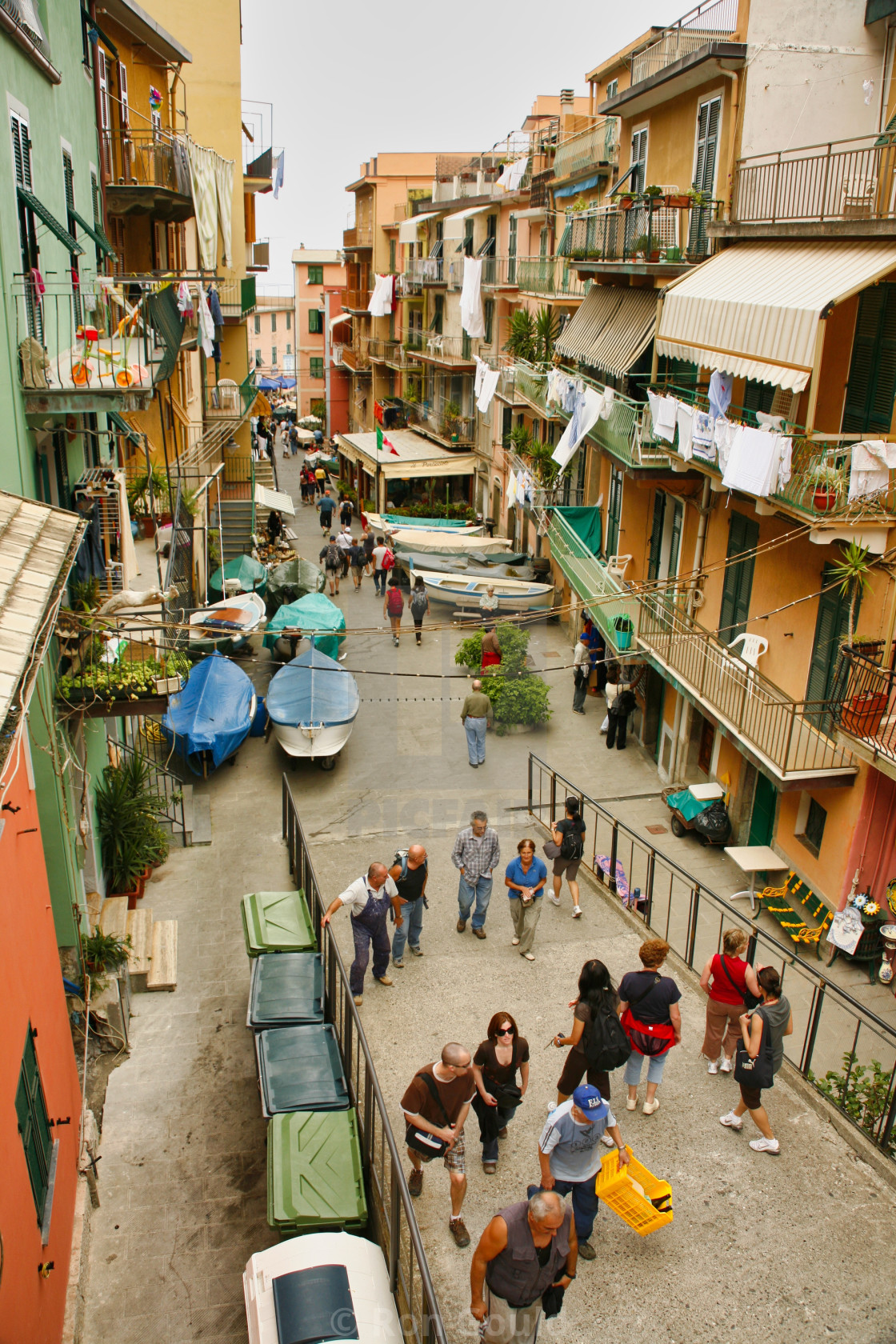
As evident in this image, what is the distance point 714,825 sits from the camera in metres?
15.9

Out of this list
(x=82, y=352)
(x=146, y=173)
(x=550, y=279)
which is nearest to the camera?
(x=82, y=352)

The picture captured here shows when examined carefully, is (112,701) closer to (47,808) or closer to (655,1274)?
(47,808)

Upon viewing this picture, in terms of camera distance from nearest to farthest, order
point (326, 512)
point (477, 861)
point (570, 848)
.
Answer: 1. point (477, 861)
2. point (570, 848)
3. point (326, 512)

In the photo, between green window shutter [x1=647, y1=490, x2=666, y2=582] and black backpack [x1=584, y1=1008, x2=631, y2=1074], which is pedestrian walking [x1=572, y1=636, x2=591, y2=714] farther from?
black backpack [x1=584, y1=1008, x2=631, y2=1074]

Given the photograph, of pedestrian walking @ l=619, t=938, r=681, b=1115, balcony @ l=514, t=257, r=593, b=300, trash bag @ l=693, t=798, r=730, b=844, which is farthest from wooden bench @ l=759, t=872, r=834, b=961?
balcony @ l=514, t=257, r=593, b=300

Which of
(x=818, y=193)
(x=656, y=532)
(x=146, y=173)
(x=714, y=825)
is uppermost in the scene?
(x=146, y=173)

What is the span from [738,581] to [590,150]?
13.3 metres

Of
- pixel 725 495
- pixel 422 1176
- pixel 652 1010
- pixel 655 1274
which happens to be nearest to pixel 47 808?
pixel 422 1176

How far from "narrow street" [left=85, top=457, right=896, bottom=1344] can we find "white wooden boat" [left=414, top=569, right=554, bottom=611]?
13.1 metres

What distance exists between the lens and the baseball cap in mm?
5969

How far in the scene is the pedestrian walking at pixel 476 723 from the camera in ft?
58.1

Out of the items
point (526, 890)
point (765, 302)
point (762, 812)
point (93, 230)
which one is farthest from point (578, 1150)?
point (93, 230)

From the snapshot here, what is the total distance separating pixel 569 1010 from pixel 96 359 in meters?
7.82

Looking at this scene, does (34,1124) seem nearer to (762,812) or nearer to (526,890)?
(526,890)
